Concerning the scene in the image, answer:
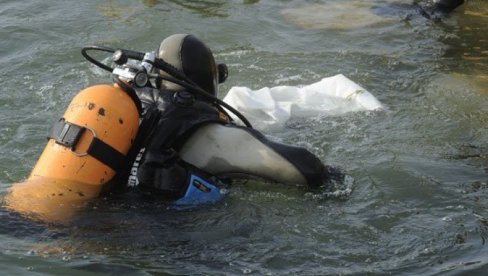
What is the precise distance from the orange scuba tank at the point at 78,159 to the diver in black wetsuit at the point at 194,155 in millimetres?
148

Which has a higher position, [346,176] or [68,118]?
[68,118]

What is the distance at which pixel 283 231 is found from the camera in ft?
12.5

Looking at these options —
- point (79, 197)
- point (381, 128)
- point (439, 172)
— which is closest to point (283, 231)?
point (79, 197)

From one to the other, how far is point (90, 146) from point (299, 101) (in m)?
2.55

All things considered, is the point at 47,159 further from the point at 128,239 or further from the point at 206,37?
the point at 206,37

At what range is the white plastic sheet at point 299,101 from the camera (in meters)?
5.51

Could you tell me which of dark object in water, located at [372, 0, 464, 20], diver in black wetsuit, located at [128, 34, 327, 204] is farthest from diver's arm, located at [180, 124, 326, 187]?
dark object in water, located at [372, 0, 464, 20]

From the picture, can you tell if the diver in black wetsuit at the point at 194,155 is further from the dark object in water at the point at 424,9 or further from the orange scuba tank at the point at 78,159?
the dark object in water at the point at 424,9

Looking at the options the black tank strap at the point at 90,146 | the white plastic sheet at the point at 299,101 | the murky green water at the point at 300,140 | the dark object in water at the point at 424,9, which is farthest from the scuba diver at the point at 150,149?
the dark object in water at the point at 424,9

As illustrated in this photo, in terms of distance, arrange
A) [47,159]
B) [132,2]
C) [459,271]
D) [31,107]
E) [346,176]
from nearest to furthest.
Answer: [459,271] < [47,159] < [346,176] < [31,107] < [132,2]

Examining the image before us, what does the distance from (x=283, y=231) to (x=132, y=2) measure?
5.68 meters

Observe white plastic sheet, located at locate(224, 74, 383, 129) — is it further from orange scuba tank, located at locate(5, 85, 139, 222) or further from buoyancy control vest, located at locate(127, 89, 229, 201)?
orange scuba tank, located at locate(5, 85, 139, 222)

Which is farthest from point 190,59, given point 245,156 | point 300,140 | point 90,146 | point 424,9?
point 424,9

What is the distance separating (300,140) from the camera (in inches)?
203
